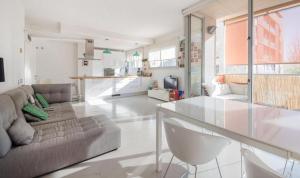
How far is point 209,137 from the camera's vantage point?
1.33 metres

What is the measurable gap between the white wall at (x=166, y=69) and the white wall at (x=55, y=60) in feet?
11.7

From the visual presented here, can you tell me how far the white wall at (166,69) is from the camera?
6.52 meters

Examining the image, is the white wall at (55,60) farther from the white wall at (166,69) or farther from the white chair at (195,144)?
the white chair at (195,144)

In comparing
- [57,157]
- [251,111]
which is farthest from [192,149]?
[57,157]

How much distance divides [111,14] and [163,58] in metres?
3.32

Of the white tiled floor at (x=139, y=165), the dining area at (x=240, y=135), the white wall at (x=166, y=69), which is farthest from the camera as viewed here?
the white wall at (x=166, y=69)

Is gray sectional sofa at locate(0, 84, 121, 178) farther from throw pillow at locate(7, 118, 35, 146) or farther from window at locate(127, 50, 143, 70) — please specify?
window at locate(127, 50, 143, 70)

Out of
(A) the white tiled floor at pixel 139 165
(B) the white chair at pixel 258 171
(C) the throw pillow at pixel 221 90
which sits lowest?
(A) the white tiled floor at pixel 139 165

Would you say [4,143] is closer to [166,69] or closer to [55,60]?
[166,69]

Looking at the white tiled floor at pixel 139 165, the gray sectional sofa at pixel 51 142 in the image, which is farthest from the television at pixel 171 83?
the gray sectional sofa at pixel 51 142

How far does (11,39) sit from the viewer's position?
3066 millimetres

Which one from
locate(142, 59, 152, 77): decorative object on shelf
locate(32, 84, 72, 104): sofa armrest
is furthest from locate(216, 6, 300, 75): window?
locate(142, 59, 152, 77): decorative object on shelf

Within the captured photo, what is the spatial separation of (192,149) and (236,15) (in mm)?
4367

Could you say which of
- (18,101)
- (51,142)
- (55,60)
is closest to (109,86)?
(55,60)
